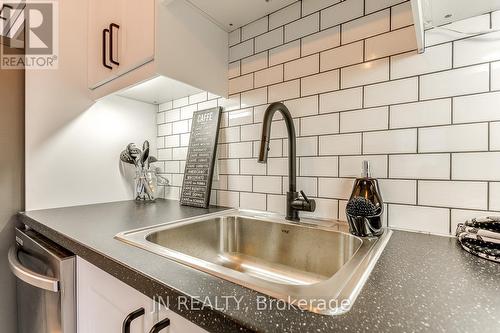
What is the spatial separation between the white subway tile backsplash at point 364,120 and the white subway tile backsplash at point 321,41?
26 centimetres

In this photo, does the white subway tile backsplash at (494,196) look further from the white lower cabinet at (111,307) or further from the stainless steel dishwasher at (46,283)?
the stainless steel dishwasher at (46,283)

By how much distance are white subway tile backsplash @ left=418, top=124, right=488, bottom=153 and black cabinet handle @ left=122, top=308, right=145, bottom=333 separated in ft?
2.72

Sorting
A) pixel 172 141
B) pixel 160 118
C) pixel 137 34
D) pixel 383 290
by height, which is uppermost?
pixel 137 34

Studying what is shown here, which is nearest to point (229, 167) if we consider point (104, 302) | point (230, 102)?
point (230, 102)

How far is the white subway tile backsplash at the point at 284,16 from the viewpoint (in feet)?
3.19

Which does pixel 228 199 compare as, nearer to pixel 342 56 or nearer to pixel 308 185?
pixel 308 185

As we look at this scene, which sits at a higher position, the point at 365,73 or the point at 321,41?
the point at 321,41

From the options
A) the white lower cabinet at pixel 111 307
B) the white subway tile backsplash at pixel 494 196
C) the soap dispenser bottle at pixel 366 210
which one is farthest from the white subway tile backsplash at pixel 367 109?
the white lower cabinet at pixel 111 307

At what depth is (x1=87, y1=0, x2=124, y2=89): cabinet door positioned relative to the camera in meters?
1.09

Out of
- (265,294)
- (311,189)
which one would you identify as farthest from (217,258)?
(265,294)

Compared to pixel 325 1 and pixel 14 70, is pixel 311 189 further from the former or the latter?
pixel 14 70

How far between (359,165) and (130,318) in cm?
76

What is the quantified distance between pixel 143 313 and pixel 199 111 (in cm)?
100

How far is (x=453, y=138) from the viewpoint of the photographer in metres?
0.69
